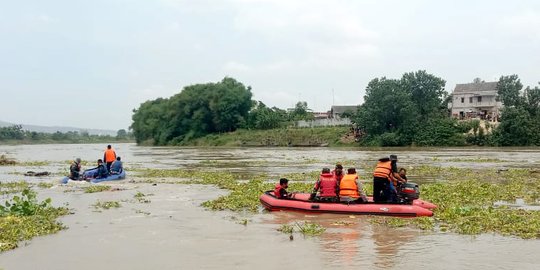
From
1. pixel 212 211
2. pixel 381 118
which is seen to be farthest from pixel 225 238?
pixel 381 118

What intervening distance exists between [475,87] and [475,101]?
2290 millimetres

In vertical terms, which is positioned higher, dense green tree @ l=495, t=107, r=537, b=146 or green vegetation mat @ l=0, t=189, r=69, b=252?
dense green tree @ l=495, t=107, r=537, b=146

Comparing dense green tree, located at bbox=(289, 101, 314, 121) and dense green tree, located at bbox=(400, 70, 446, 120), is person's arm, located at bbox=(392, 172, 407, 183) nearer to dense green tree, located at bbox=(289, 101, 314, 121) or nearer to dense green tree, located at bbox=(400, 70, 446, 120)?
dense green tree, located at bbox=(400, 70, 446, 120)

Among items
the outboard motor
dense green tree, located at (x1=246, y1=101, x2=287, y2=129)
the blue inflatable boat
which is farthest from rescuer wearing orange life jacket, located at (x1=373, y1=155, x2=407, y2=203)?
dense green tree, located at (x1=246, y1=101, x2=287, y2=129)

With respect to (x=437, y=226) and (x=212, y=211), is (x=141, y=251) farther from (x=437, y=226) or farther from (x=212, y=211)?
(x=437, y=226)

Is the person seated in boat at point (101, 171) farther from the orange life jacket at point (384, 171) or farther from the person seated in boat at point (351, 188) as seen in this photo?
the orange life jacket at point (384, 171)

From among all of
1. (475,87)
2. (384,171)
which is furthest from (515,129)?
(384,171)

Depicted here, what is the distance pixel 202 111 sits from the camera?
9631 centimetres

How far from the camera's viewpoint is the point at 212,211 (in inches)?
625

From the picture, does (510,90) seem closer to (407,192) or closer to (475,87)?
(475,87)

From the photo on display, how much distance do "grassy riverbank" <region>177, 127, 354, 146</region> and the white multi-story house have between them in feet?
59.7

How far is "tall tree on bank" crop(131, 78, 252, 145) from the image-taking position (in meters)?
92.9

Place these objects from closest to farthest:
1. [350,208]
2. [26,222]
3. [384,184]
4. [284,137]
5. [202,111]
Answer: [26,222] < [350,208] < [384,184] < [284,137] < [202,111]

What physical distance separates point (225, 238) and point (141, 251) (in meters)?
2.01
